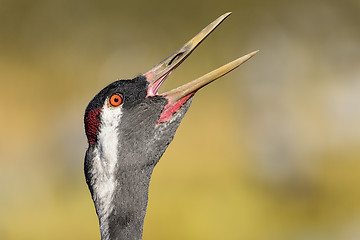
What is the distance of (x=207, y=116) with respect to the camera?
9766mm

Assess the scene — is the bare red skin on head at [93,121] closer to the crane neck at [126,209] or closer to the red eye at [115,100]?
the red eye at [115,100]

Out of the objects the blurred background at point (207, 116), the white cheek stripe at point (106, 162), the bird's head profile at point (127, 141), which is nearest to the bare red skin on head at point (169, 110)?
the bird's head profile at point (127, 141)

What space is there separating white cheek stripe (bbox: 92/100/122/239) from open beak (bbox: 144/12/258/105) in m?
0.27

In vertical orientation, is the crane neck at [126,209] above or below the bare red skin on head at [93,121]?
below

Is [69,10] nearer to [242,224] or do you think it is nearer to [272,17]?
[272,17]

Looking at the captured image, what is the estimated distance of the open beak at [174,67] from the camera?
2.94 meters

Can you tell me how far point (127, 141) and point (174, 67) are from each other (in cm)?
50

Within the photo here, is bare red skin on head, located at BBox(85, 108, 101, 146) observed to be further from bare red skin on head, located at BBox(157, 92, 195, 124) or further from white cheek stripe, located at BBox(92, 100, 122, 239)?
bare red skin on head, located at BBox(157, 92, 195, 124)

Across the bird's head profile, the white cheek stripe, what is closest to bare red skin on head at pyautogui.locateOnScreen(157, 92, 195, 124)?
the bird's head profile

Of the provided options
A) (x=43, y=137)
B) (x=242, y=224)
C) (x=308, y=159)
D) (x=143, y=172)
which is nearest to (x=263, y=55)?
(x=308, y=159)

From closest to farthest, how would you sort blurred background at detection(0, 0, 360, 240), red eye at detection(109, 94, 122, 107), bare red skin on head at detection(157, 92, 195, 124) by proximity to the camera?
red eye at detection(109, 94, 122, 107)
bare red skin on head at detection(157, 92, 195, 124)
blurred background at detection(0, 0, 360, 240)

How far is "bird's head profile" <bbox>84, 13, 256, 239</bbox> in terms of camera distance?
277 cm

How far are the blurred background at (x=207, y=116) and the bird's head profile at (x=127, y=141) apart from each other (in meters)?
6.01

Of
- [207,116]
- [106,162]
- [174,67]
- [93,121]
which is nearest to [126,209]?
[106,162]
